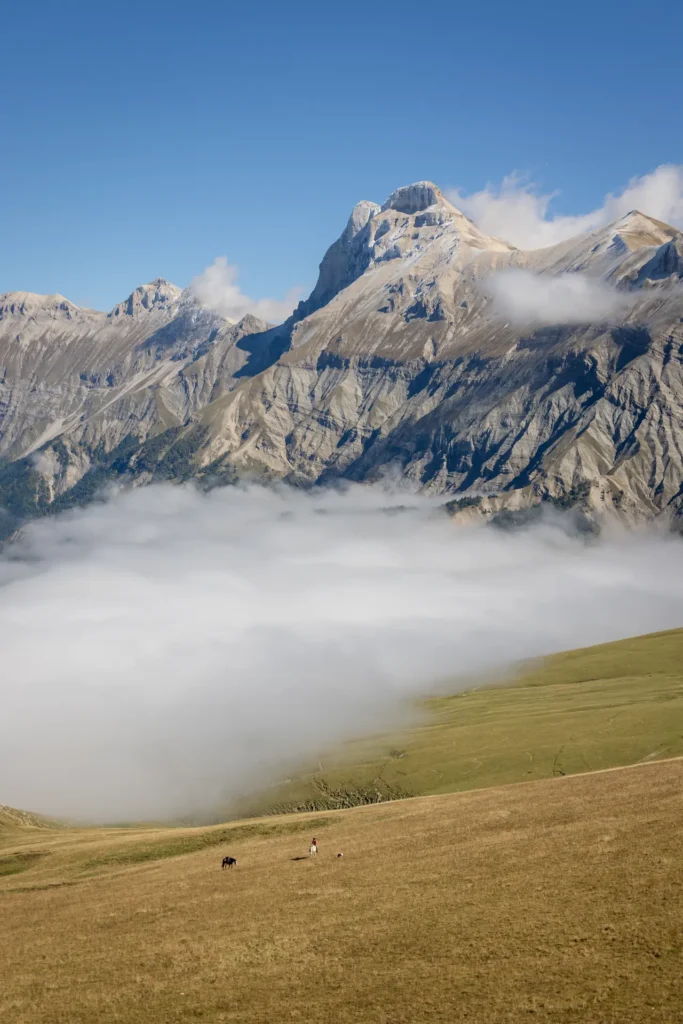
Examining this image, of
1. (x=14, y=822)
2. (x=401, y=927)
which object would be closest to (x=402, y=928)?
(x=401, y=927)

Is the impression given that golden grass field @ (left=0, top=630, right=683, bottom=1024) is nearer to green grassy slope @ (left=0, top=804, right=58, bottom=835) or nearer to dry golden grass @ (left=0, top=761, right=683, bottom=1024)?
dry golden grass @ (left=0, top=761, right=683, bottom=1024)

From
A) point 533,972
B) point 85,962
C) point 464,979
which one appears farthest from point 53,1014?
point 533,972

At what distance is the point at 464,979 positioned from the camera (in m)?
49.2

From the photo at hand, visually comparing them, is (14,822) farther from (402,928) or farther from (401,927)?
(402,928)

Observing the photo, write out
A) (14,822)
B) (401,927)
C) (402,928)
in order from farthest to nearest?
(14,822)
(401,927)
(402,928)

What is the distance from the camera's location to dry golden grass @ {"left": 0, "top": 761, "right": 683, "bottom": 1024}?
155ft

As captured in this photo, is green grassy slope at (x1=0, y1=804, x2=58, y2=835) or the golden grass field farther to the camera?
green grassy slope at (x1=0, y1=804, x2=58, y2=835)

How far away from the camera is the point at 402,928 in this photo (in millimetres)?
58406

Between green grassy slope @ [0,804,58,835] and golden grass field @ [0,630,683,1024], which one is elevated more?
green grassy slope @ [0,804,58,835]

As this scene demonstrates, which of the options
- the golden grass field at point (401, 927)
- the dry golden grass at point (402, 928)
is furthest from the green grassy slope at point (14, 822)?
the dry golden grass at point (402, 928)

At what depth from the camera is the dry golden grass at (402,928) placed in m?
47.4

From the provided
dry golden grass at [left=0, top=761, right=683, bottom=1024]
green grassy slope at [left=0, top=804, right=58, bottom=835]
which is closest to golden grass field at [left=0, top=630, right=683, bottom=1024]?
dry golden grass at [left=0, top=761, right=683, bottom=1024]

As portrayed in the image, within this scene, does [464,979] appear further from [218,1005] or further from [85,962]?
[85,962]

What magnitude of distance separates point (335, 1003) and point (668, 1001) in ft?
60.0
